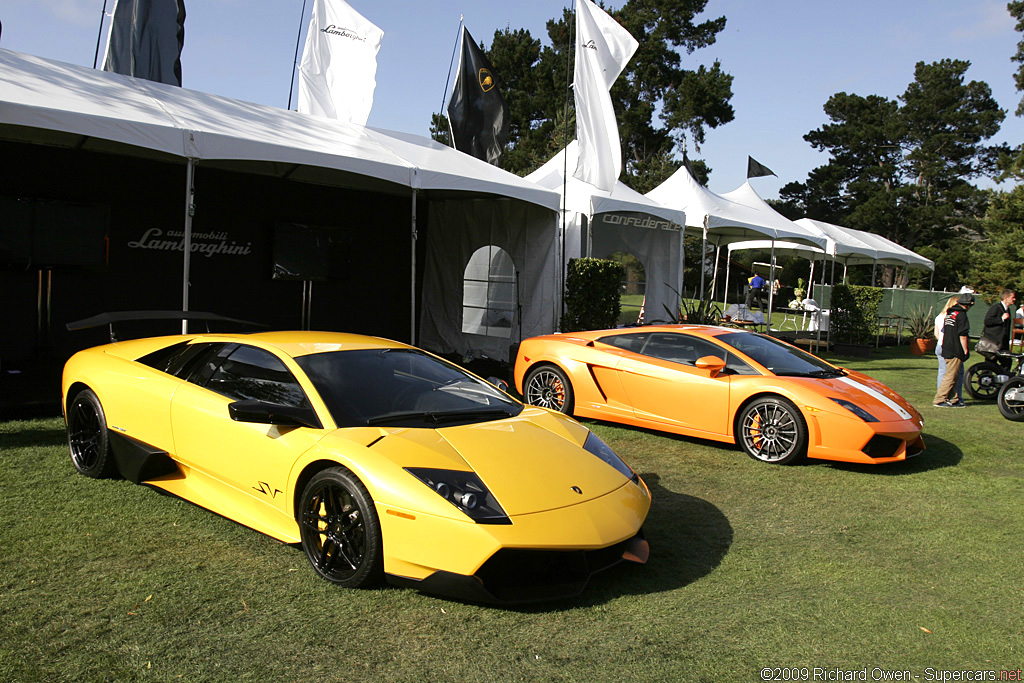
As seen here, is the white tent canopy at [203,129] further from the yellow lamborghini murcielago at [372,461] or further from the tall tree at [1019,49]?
the tall tree at [1019,49]

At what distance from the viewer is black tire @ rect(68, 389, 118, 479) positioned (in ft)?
17.3

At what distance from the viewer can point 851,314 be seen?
19.5 metres

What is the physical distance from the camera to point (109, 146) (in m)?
10.2

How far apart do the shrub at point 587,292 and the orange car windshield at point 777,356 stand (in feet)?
14.3

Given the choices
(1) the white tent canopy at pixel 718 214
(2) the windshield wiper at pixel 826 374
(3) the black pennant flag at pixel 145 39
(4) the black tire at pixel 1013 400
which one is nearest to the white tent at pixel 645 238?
(1) the white tent canopy at pixel 718 214

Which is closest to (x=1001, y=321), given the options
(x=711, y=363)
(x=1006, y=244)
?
(x=711, y=363)

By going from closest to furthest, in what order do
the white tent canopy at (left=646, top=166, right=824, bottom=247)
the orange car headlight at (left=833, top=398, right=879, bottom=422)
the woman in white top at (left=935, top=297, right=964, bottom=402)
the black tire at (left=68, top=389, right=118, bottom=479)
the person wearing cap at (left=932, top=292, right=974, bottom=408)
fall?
the black tire at (left=68, top=389, right=118, bottom=479) → the orange car headlight at (left=833, top=398, right=879, bottom=422) → the person wearing cap at (left=932, top=292, right=974, bottom=408) → the woman in white top at (left=935, top=297, right=964, bottom=402) → the white tent canopy at (left=646, top=166, right=824, bottom=247)

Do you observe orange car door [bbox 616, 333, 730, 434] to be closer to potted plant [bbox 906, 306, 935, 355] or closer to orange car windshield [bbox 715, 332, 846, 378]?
orange car windshield [bbox 715, 332, 846, 378]

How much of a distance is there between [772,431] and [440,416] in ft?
12.4

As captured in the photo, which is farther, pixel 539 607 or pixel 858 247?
pixel 858 247

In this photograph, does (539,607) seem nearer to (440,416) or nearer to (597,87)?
(440,416)

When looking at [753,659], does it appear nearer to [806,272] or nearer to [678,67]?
[678,67]

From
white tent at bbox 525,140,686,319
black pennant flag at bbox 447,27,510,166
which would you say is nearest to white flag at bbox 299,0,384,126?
black pennant flag at bbox 447,27,510,166

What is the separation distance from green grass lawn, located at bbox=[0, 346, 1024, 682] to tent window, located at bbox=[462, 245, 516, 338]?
8.62m
